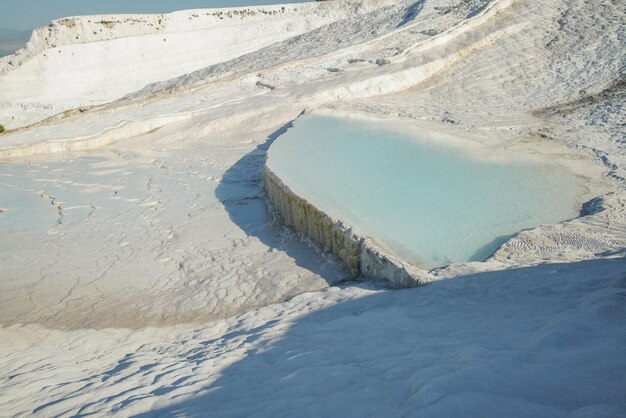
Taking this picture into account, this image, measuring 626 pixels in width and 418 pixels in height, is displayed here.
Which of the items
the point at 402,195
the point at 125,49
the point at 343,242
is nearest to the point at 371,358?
the point at 343,242

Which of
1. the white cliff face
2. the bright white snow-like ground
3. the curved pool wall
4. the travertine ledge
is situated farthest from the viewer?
the white cliff face

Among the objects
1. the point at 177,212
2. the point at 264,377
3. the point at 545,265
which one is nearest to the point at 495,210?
the point at 545,265

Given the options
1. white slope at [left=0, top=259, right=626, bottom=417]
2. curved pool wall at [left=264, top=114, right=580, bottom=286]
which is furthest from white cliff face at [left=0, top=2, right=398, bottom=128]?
white slope at [left=0, top=259, right=626, bottom=417]

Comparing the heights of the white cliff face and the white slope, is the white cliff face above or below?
above

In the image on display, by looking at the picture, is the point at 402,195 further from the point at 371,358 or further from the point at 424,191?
the point at 371,358

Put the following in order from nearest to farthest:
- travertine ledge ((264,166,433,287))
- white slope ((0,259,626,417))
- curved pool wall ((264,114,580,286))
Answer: white slope ((0,259,626,417))
travertine ledge ((264,166,433,287))
curved pool wall ((264,114,580,286))

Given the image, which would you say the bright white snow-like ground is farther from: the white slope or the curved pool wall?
the curved pool wall

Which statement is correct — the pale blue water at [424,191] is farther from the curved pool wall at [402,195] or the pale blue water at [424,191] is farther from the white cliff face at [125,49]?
the white cliff face at [125,49]

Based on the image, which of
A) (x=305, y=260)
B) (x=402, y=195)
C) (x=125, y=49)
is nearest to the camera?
(x=305, y=260)
